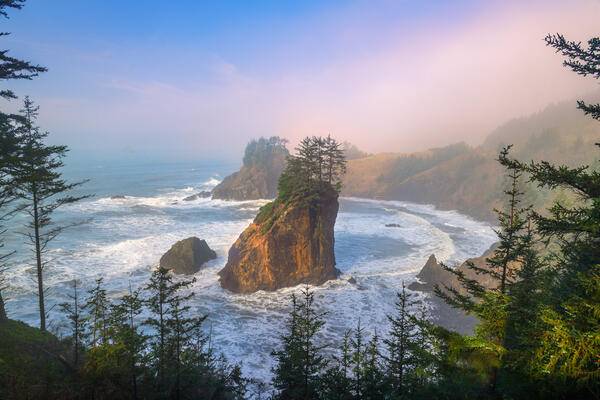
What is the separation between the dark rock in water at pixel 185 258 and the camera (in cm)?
3872

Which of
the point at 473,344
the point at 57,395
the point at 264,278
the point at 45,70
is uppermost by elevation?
the point at 45,70

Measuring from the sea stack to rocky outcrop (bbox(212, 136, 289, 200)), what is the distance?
177 ft

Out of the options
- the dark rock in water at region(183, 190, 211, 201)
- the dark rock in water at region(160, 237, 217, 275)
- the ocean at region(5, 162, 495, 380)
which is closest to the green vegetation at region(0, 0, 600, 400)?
the ocean at region(5, 162, 495, 380)

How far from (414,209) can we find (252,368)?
72960 mm

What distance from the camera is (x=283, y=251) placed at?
3688 centimetres

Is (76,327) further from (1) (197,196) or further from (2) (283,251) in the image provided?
(1) (197,196)

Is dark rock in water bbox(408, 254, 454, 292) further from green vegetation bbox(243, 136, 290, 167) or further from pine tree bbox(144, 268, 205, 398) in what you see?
green vegetation bbox(243, 136, 290, 167)

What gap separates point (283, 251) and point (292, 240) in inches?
61.4

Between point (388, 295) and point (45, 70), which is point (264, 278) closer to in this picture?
point (388, 295)

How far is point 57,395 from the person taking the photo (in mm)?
9664

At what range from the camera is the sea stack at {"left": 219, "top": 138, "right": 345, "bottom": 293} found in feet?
118

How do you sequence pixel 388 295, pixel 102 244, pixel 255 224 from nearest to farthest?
pixel 388 295 < pixel 255 224 < pixel 102 244

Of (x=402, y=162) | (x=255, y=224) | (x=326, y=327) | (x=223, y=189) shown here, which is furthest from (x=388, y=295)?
(x=402, y=162)

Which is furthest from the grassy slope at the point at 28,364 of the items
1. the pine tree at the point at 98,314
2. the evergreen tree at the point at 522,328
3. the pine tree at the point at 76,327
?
the evergreen tree at the point at 522,328
